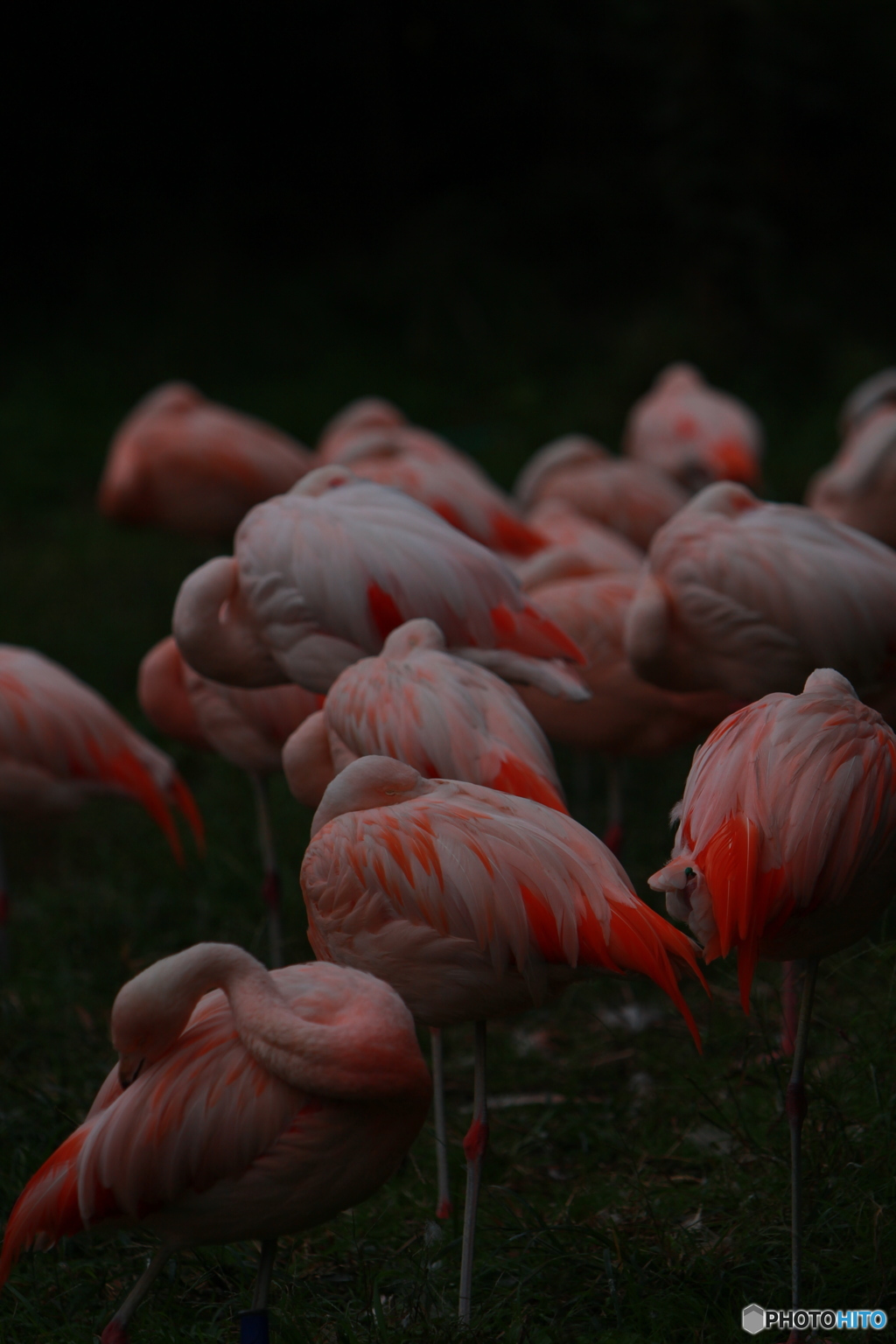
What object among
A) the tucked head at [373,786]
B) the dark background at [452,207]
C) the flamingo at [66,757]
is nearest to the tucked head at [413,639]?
the tucked head at [373,786]

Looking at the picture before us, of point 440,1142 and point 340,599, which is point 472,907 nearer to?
point 440,1142

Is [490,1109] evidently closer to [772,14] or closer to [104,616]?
[104,616]

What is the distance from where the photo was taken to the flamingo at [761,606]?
11.0 ft

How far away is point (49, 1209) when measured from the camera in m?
2.07

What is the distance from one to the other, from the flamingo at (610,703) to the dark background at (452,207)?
5.88m

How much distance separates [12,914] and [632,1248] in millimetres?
2714

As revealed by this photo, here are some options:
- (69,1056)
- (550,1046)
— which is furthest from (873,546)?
(69,1056)

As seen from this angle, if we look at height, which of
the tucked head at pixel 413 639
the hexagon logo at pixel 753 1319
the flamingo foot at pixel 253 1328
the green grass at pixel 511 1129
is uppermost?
the tucked head at pixel 413 639

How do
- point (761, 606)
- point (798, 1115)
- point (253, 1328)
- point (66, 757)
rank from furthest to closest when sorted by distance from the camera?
point (66, 757) → point (761, 606) → point (798, 1115) → point (253, 1328)

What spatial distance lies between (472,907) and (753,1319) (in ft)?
2.46

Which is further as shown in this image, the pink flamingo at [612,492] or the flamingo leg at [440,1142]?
the pink flamingo at [612,492]

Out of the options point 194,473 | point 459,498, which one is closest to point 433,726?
point 459,498

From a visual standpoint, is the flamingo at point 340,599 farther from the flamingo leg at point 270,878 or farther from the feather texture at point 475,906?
the feather texture at point 475,906

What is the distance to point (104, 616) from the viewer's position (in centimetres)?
694
